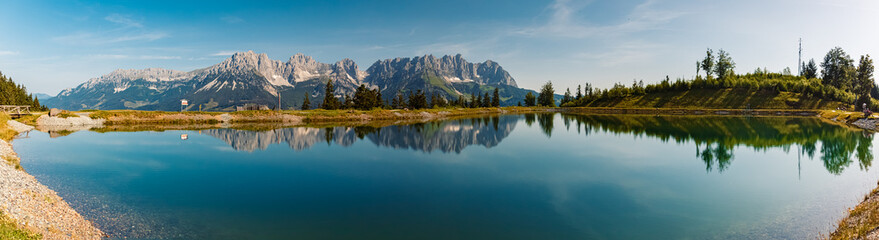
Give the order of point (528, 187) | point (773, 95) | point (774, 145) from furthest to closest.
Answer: point (773, 95), point (774, 145), point (528, 187)

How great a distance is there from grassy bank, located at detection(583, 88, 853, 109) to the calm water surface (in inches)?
5185

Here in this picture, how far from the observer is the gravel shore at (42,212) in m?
13.9

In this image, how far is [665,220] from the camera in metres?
16.5

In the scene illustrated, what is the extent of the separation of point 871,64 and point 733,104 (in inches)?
1587

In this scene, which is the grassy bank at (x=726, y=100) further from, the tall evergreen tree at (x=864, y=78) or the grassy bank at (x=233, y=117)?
the grassy bank at (x=233, y=117)

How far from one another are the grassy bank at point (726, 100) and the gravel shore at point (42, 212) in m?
189

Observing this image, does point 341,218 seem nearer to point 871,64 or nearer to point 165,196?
point 165,196

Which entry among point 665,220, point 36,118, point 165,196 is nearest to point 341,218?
point 165,196

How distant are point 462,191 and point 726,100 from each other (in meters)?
184

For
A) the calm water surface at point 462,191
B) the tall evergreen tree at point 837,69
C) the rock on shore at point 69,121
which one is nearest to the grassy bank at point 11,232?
the calm water surface at point 462,191

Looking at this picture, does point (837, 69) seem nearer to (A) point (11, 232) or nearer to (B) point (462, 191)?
(B) point (462, 191)

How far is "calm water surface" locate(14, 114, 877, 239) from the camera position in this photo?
15508mm

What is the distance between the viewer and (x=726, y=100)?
522 ft

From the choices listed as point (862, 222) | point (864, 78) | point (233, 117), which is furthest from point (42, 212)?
point (864, 78)
